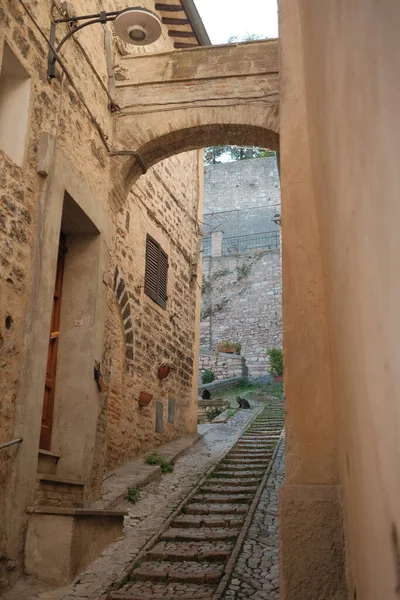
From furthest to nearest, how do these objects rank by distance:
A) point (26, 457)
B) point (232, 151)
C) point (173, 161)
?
point (232, 151), point (173, 161), point (26, 457)

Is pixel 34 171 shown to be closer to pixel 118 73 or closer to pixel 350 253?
pixel 118 73

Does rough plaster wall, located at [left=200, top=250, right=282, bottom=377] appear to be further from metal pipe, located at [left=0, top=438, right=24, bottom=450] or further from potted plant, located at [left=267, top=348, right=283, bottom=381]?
metal pipe, located at [left=0, top=438, right=24, bottom=450]

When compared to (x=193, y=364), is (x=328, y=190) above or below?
below

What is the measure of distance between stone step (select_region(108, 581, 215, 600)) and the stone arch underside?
4.46 m

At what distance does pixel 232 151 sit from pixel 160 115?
104 feet

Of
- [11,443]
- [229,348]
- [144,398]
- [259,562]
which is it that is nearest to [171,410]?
[144,398]

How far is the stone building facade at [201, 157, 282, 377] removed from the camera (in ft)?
84.0

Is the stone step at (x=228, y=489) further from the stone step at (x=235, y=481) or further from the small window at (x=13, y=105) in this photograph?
the small window at (x=13, y=105)

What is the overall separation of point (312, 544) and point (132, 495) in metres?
4.27

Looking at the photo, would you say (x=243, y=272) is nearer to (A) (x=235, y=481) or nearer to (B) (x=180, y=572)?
(A) (x=235, y=481)

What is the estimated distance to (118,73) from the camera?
25.0 feet

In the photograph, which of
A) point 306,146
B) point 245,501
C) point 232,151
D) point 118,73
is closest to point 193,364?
point 245,501

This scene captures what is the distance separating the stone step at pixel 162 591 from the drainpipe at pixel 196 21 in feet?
27.4

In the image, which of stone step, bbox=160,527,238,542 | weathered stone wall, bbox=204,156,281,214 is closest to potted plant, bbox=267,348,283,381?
weathered stone wall, bbox=204,156,281,214
